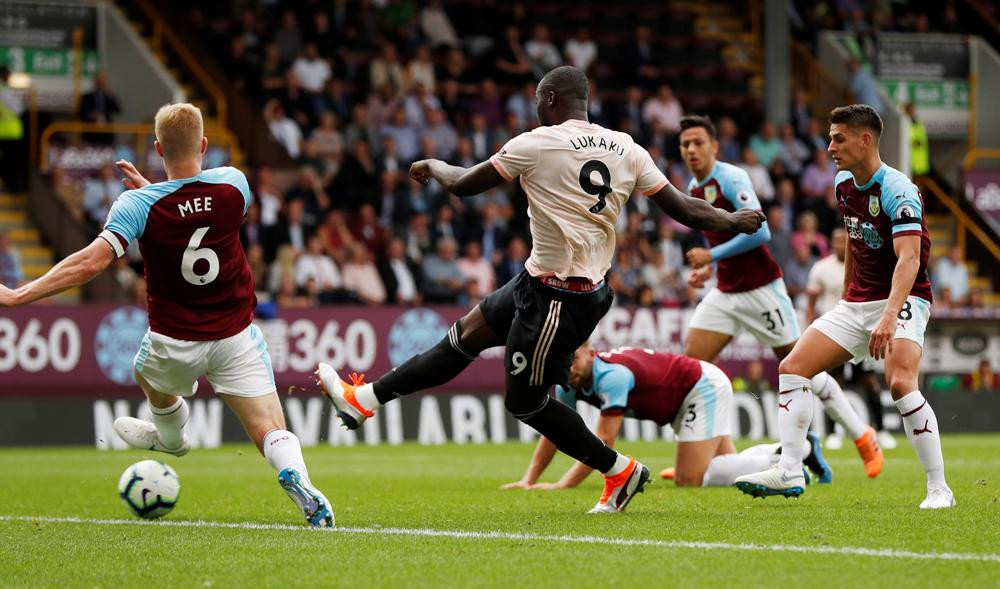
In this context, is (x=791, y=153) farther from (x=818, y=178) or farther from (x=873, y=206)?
(x=873, y=206)

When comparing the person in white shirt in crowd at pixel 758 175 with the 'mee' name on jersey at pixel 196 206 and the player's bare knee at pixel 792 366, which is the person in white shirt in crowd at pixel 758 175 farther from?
the 'mee' name on jersey at pixel 196 206

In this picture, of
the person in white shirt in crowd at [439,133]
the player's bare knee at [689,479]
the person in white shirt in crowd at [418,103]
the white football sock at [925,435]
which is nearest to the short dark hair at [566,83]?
the white football sock at [925,435]

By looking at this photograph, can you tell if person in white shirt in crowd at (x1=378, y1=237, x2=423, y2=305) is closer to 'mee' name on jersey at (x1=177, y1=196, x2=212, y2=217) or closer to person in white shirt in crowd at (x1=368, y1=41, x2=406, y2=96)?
person in white shirt in crowd at (x1=368, y1=41, x2=406, y2=96)

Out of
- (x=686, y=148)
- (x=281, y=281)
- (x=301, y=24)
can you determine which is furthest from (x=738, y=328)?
(x=301, y=24)

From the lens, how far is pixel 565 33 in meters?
28.1

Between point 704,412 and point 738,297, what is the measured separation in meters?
1.22

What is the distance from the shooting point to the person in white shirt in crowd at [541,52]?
2641 centimetres

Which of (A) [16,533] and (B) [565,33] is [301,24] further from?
(A) [16,533]

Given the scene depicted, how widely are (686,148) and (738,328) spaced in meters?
1.50

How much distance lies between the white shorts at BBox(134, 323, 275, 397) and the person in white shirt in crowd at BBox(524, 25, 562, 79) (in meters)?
18.7

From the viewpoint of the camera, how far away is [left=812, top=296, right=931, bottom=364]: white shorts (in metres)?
8.64

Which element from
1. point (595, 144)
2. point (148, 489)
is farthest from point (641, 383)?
point (148, 489)

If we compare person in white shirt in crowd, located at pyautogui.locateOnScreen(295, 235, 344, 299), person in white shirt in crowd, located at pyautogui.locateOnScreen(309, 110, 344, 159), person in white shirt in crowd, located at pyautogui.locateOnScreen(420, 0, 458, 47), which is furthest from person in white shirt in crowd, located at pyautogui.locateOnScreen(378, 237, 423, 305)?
person in white shirt in crowd, located at pyautogui.locateOnScreen(420, 0, 458, 47)

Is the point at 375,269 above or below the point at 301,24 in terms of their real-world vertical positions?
below
